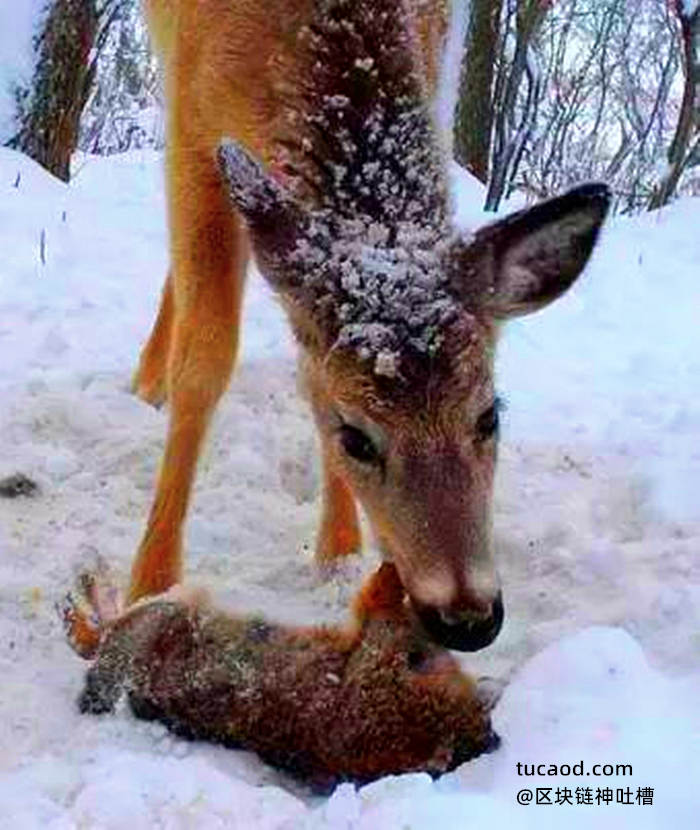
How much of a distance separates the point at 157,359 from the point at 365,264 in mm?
2852

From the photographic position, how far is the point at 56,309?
7.20 m

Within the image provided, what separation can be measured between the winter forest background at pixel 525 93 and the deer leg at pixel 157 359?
1.97 meters

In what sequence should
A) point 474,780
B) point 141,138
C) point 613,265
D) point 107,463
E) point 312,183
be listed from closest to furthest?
point 474,780, point 312,183, point 107,463, point 613,265, point 141,138

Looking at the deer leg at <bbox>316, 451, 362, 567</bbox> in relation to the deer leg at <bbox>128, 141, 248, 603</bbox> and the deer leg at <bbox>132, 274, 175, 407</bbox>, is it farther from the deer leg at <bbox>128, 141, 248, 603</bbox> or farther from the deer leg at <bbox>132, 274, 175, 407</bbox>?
the deer leg at <bbox>132, 274, 175, 407</bbox>

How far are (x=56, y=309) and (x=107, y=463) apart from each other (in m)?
1.64

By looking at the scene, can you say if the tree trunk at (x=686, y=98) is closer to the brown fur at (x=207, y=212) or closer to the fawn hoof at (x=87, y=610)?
the brown fur at (x=207, y=212)

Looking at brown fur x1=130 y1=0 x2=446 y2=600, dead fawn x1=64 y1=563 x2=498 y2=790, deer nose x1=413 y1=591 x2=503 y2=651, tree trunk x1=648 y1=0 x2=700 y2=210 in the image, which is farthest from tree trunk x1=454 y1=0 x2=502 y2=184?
deer nose x1=413 y1=591 x2=503 y2=651

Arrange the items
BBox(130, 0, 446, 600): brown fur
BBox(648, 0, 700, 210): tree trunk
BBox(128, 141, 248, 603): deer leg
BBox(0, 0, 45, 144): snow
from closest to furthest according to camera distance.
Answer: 1. BBox(130, 0, 446, 600): brown fur
2. BBox(128, 141, 248, 603): deer leg
3. BBox(0, 0, 45, 144): snow
4. BBox(648, 0, 700, 210): tree trunk

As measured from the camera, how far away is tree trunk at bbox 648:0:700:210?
12375 millimetres

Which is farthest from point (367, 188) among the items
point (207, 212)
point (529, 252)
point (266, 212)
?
point (207, 212)

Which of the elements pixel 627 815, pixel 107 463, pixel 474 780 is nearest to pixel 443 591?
pixel 474 780

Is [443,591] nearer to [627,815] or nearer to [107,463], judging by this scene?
[627,815]

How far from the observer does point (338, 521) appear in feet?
17.5

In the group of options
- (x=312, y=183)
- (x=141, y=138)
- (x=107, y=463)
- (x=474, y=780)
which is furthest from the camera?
(x=141, y=138)
